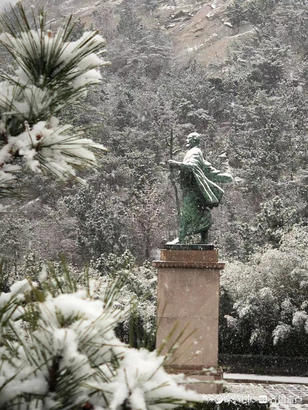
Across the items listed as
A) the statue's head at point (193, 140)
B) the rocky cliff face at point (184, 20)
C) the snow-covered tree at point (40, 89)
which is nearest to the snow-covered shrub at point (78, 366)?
the snow-covered tree at point (40, 89)

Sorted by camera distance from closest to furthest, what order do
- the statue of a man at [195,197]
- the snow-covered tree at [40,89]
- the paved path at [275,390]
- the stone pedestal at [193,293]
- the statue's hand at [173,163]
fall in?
1. the snow-covered tree at [40,89]
2. the stone pedestal at [193,293]
3. the paved path at [275,390]
4. the statue's hand at [173,163]
5. the statue of a man at [195,197]

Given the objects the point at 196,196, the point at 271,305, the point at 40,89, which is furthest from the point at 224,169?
the point at 40,89

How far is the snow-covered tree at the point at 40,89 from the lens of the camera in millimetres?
1343

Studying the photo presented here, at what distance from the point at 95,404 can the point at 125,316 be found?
17 centimetres

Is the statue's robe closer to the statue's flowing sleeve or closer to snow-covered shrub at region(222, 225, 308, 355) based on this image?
the statue's flowing sleeve

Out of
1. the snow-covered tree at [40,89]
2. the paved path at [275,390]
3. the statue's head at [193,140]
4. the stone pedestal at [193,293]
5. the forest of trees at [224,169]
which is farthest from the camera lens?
the forest of trees at [224,169]

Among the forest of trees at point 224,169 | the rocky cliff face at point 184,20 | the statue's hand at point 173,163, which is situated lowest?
the statue's hand at point 173,163

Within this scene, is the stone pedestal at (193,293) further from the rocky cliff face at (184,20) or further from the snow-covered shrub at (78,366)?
the rocky cliff face at (184,20)

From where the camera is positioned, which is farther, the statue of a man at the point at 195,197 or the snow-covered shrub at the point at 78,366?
the statue of a man at the point at 195,197

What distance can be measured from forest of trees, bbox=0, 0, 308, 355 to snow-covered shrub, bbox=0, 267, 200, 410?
12.3 m

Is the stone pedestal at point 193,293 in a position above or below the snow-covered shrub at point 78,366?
above

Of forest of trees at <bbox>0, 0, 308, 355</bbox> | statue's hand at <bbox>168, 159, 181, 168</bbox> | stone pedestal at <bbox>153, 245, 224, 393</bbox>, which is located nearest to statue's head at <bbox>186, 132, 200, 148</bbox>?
statue's hand at <bbox>168, 159, 181, 168</bbox>

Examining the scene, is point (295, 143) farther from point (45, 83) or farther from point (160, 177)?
point (45, 83)

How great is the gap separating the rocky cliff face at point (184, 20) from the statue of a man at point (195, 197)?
111 ft
